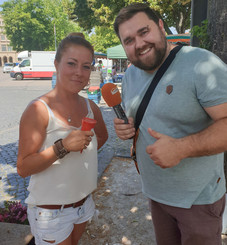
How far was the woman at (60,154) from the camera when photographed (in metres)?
1.61

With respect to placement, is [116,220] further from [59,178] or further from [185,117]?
[185,117]

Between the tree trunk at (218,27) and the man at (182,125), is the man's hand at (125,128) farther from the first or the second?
the tree trunk at (218,27)

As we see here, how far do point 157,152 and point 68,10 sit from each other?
1783 centimetres

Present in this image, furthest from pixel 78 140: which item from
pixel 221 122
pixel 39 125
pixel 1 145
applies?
pixel 1 145

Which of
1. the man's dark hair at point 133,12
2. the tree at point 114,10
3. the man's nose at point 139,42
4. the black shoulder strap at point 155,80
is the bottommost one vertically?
the black shoulder strap at point 155,80

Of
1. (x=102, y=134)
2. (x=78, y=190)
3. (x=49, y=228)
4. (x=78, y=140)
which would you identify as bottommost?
(x=49, y=228)

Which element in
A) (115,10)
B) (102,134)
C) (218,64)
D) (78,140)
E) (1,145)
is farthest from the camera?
(115,10)

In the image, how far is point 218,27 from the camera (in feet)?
9.98

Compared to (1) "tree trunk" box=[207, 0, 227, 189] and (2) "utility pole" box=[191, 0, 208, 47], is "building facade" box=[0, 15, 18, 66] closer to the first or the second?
(2) "utility pole" box=[191, 0, 208, 47]

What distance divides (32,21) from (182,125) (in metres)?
47.4

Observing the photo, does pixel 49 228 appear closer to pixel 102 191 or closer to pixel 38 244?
pixel 38 244

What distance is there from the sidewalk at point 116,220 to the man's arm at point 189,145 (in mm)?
2017

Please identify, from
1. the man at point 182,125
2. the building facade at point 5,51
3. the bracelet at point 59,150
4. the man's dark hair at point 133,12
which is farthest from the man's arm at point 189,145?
the building facade at point 5,51

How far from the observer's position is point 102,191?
4.36 m
